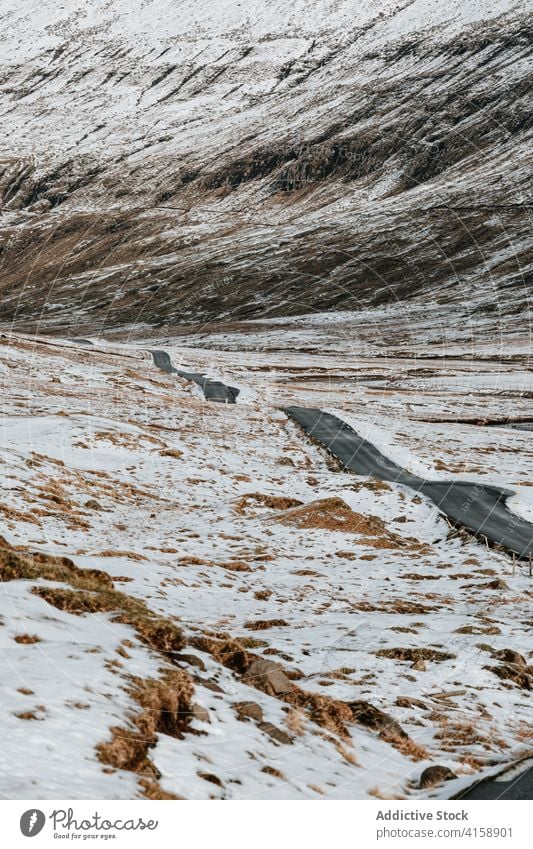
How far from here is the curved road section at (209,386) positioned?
2697 inches

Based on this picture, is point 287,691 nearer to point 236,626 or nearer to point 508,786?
point 508,786

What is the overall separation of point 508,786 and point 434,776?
1.03 m

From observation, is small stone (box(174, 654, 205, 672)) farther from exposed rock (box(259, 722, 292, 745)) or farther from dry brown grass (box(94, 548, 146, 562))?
dry brown grass (box(94, 548, 146, 562))

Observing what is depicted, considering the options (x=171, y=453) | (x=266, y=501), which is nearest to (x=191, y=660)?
(x=266, y=501)

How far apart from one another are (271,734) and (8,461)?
18791 mm

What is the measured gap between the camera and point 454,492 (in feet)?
110

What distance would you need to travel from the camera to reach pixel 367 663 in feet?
43.3

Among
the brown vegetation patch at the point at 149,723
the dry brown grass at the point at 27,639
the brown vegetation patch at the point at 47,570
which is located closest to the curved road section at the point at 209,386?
the brown vegetation patch at the point at 47,570

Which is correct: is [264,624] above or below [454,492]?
above

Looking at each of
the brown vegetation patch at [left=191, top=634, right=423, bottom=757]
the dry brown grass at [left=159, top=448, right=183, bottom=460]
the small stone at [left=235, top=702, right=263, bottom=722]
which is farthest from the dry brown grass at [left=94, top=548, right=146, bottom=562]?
the dry brown grass at [left=159, top=448, right=183, bottom=460]

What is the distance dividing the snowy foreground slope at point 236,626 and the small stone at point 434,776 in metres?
0.04

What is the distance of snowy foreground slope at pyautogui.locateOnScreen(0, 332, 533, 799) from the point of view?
848 cm

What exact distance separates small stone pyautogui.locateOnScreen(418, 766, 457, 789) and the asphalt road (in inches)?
14.2

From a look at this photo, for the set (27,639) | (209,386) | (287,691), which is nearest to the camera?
(27,639)
